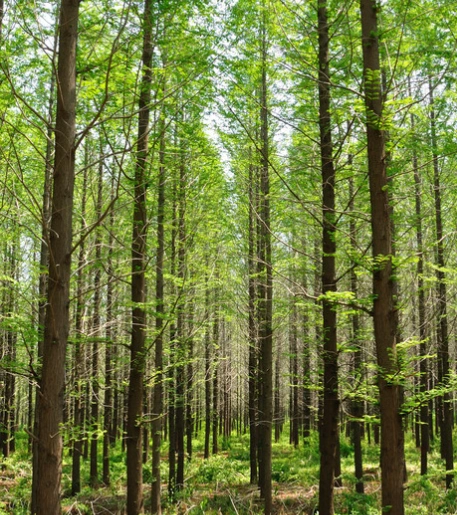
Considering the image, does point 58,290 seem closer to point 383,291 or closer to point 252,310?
point 383,291

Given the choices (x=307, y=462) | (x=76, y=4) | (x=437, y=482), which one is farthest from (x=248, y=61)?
(x=307, y=462)

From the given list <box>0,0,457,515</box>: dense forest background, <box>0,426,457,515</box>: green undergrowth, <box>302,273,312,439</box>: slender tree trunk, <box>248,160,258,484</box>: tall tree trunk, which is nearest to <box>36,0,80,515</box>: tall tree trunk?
<box>0,0,457,515</box>: dense forest background

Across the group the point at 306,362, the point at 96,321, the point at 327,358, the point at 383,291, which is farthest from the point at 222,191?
the point at 306,362

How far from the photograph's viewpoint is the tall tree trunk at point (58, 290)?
3.22 metres

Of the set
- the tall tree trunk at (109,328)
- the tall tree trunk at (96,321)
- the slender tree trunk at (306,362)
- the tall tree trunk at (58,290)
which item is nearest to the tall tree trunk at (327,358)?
the slender tree trunk at (306,362)

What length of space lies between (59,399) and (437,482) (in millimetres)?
15015

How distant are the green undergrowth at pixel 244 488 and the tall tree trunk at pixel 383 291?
5415 mm

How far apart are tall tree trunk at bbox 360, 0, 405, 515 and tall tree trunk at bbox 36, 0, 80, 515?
2.61 m

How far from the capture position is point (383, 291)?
14.7 feet

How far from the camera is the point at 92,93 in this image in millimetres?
4855

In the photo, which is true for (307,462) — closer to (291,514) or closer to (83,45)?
(291,514)

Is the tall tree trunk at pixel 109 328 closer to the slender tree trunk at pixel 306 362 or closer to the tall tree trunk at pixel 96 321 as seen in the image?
the tall tree trunk at pixel 96 321

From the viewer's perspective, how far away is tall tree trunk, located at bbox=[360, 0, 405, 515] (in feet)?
13.9

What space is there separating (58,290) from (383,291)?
2.98 meters
